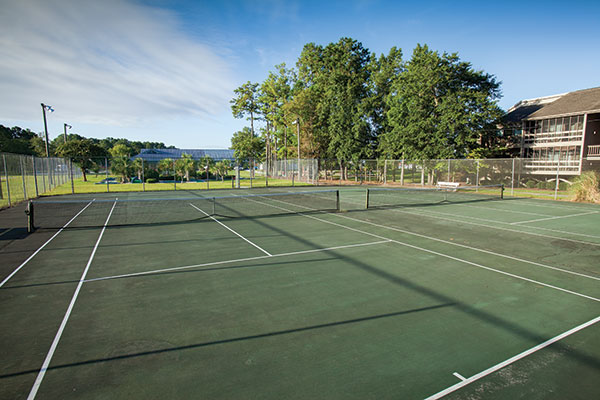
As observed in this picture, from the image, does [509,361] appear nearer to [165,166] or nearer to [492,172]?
[492,172]

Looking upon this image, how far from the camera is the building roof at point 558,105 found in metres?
32.1

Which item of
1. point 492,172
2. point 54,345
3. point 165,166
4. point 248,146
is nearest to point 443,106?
point 492,172

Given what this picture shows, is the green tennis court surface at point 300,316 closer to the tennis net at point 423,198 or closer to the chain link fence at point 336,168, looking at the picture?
the tennis net at point 423,198

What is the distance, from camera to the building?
103 feet

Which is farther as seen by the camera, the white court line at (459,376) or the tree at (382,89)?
the tree at (382,89)

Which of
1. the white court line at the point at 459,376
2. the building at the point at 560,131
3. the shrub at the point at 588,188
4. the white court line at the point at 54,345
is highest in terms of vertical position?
the building at the point at 560,131

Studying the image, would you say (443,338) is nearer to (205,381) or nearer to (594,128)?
(205,381)

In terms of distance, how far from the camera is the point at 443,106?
32906mm

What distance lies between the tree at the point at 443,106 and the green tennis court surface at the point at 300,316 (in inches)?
930

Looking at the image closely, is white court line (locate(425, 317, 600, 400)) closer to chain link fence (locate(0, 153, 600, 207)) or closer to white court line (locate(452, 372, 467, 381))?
white court line (locate(452, 372, 467, 381))

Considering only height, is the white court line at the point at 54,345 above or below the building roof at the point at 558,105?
below

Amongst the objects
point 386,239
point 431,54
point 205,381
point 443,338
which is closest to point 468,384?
point 443,338

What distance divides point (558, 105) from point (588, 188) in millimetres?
19927

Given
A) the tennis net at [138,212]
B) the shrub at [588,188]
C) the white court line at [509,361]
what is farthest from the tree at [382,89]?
the white court line at [509,361]
